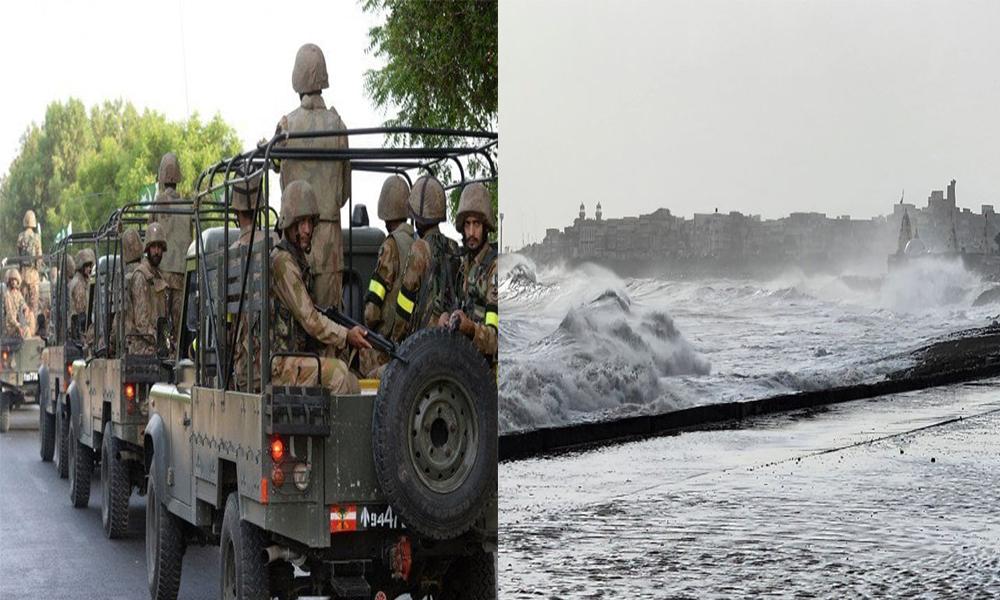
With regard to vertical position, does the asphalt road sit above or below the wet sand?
below

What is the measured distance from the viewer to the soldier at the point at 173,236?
14.1 metres

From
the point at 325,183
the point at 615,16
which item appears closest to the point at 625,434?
the point at 615,16

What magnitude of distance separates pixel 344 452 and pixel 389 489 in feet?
1.04

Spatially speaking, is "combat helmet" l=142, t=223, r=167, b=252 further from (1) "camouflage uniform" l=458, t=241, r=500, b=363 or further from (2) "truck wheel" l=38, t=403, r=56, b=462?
(2) "truck wheel" l=38, t=403, r=56, b=462

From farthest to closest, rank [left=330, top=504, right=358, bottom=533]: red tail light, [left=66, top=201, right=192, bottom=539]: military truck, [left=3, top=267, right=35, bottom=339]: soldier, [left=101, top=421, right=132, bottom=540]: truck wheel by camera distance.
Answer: [left=3, top=267, right=35, bottom=339]: soldier, [left=101, top=421, right=132, bottom=540]: truck wheel, [left=66, top=201, right=192, bottom=539]: military truck, [left=330, top=504, right=358, bottom=533]: red tail light

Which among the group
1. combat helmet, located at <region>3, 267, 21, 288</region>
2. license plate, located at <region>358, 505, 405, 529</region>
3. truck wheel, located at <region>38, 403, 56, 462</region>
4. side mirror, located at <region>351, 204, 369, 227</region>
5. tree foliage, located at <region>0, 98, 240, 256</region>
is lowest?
truck wheel, located at <region>38, 403, 56, 462</region>

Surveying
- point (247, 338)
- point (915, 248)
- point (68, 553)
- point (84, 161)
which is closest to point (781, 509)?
point (915, 248)

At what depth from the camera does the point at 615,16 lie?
7.18 meters

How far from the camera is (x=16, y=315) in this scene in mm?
26359

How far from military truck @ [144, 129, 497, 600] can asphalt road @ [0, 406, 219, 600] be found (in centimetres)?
216

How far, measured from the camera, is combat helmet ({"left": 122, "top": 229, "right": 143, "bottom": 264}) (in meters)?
14.4

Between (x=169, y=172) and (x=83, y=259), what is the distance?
5.28 meters

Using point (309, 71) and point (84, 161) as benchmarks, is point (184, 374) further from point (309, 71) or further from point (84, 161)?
point (84, 161)

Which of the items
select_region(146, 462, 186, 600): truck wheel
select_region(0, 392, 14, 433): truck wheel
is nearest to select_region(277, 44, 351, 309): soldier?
select_region(146, 462, 186, 600): truck wheel
